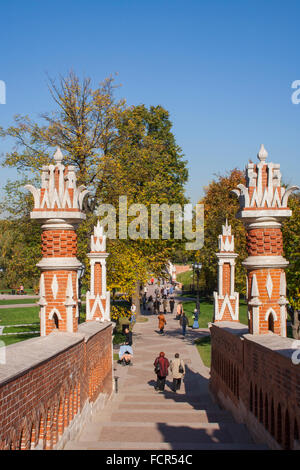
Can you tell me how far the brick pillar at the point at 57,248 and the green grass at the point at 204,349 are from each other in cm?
1185

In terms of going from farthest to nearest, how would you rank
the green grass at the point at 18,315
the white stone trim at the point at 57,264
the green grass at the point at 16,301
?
1. the green grass at the point at 16,301
2. the green grass at the point at 18,315
3. the white stone trim at the point at 57,264

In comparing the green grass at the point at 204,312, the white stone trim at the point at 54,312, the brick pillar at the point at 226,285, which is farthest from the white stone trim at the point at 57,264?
the green grass at the point at 204,312

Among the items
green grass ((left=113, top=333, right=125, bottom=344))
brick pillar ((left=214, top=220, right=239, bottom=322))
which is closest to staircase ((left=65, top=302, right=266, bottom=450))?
brick pillar ((left=214, top=220, right=239, bottom=322))

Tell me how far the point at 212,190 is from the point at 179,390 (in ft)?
110

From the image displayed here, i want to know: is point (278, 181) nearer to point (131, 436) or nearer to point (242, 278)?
point (131, 436)

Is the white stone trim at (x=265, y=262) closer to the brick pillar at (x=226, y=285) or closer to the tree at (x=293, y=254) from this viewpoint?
the brick pillar at (x=226, y=285)

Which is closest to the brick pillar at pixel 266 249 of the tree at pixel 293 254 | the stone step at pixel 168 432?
the stone step at pixel 168 432

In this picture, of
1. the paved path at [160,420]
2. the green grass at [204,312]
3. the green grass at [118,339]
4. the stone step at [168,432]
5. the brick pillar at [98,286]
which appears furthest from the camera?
the green grass at [204,312]

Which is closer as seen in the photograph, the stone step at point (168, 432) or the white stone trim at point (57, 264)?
the stone step at point (168, 432)

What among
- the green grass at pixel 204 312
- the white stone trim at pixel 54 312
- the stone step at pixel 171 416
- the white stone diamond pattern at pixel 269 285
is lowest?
the green grass at pixel 204 312

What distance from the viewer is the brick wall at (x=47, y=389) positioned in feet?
17.2

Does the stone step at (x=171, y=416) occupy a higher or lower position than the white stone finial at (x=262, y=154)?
lower

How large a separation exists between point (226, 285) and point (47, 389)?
10.2m

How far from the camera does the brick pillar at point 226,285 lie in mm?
15070
